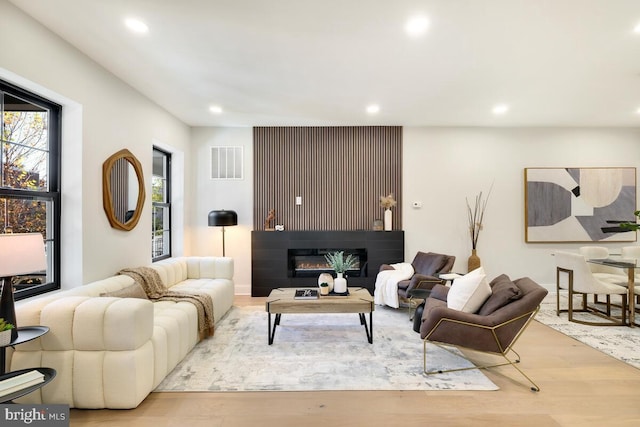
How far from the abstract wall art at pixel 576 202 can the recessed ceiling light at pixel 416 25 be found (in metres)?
4.15

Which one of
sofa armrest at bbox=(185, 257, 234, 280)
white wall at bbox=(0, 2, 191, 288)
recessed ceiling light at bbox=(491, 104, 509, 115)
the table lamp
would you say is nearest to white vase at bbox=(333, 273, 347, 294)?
sofa armrest at bbox=(185, 257, 234, 280)

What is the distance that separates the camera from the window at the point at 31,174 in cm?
258

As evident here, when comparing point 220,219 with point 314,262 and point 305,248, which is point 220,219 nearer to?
point 305,248

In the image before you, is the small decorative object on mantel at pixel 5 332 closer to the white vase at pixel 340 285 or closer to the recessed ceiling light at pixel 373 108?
the white vase at pixel 340 285

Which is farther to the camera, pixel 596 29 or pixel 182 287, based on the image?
pixel 182 287

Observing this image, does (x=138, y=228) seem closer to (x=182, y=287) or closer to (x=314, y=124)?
(x=182, y=287)

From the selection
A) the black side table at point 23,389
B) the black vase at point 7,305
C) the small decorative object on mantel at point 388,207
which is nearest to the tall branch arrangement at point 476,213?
the small decorative object on mantel at point 388,207

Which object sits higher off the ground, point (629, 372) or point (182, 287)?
point (182, 287)

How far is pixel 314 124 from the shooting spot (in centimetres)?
555

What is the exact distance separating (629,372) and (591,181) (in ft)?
13.0

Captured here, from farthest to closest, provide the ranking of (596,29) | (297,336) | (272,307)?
(297,336), (272,307), (596,29)

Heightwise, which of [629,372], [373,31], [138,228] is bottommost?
[629,372]

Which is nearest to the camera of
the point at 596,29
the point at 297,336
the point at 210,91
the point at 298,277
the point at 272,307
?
the point at 596,29

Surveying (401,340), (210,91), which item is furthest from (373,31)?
(401,340)
